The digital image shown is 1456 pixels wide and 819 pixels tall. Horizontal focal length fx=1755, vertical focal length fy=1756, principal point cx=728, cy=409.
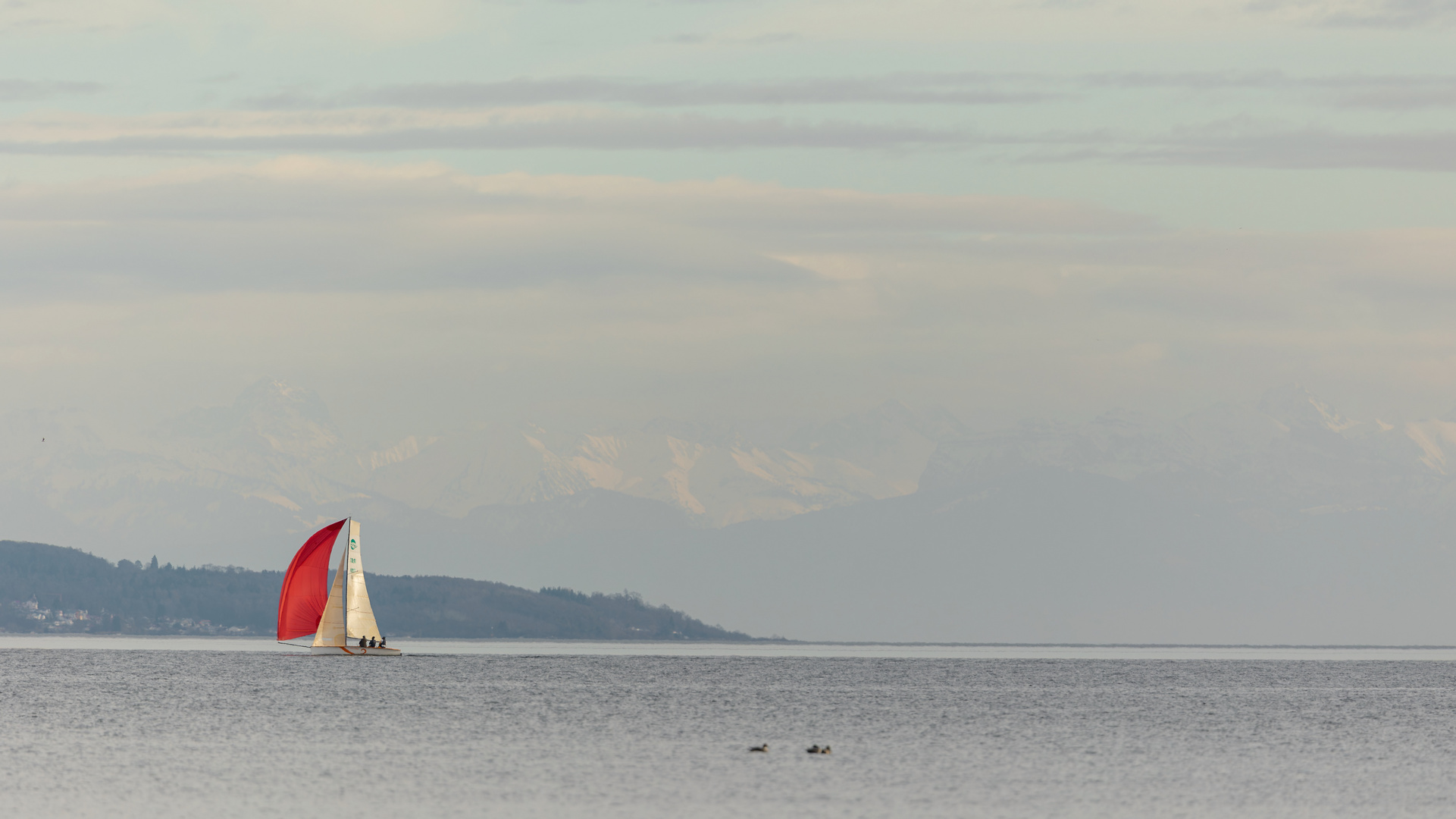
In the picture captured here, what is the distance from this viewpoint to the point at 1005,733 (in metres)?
97.6

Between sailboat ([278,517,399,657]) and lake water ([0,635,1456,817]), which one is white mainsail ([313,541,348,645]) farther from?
lake water ([0,635,1456,817])

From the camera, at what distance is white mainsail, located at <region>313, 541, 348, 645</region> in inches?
6535

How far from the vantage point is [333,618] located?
16975 centimetres

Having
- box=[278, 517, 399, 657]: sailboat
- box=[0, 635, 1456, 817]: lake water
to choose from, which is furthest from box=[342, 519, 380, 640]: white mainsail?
box=[0, 635, 1456, 817]: lake water

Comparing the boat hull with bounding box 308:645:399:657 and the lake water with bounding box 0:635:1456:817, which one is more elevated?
the boat hull with bounding box 308:645:399:657

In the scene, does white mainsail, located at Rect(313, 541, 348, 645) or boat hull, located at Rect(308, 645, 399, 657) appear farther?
boat hull, located at Rect(308, 645, 399, 657)

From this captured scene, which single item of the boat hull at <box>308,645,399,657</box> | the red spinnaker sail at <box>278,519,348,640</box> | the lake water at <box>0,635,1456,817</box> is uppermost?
the red spinnaker sail at <box>278,519,348,640</box>

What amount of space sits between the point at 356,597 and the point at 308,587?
5938mm

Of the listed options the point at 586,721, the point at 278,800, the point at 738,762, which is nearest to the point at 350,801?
the point at 278,800

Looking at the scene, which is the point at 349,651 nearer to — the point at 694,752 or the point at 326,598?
the point at 326,598

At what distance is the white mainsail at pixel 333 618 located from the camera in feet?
545

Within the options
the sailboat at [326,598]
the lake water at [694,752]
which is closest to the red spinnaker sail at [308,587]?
the sailboat at [326,598]

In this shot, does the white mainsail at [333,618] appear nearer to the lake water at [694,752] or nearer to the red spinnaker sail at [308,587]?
the red spinnaker sail at [308,587]

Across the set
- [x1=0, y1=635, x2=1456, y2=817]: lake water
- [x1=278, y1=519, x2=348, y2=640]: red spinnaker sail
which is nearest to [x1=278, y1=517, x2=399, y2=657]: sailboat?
[x1=278, y1=519, x2=348, y2=640]: red spinnaker sail
